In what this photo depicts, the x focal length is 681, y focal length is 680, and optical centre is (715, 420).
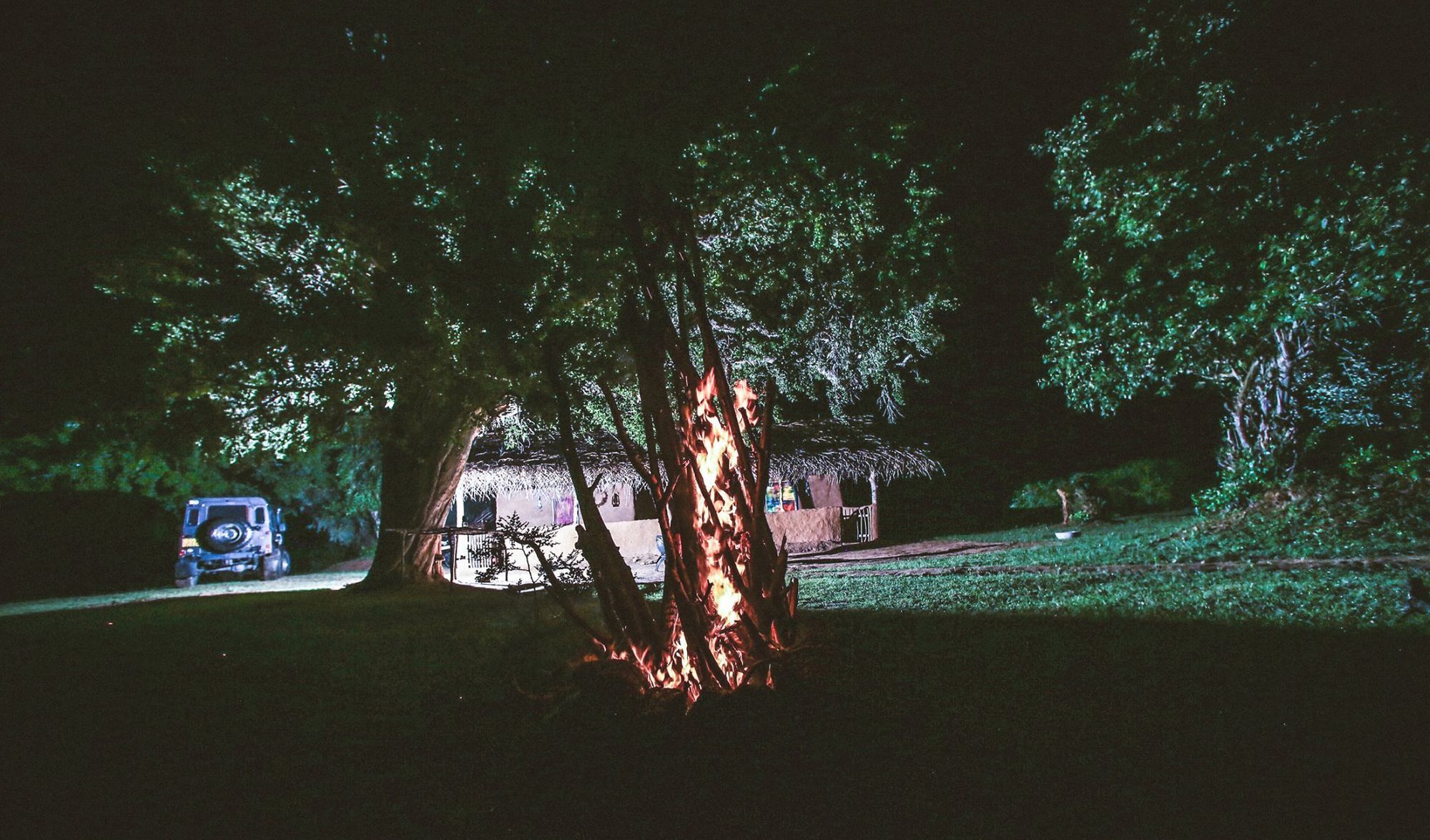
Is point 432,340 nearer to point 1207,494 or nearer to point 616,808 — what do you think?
point 616,808

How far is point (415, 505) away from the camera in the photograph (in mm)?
13062

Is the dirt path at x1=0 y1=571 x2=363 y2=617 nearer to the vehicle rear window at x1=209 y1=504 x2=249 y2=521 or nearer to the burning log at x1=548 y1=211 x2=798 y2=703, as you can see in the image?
the vehicle rear window at x1=209 y1=504 x2=249 y2=521

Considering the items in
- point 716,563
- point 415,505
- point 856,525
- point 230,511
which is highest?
point 230,511

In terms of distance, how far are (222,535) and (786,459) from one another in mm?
15518

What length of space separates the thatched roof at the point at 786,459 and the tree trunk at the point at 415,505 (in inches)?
194

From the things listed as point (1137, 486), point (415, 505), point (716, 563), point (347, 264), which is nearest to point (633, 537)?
point (415, 505)

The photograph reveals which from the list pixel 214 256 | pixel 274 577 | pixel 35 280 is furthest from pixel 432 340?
pixel 274 577

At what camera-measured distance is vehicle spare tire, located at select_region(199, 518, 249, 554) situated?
18375 mm

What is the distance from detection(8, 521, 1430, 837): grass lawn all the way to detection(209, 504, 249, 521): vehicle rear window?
1630 centimetres

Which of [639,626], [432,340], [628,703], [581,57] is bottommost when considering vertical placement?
[628,703]

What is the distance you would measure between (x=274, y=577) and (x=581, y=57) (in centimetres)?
2140

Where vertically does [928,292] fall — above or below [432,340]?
above

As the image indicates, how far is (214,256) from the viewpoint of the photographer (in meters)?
8.84

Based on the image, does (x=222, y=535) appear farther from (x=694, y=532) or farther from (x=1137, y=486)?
(x=1137, y=486)
